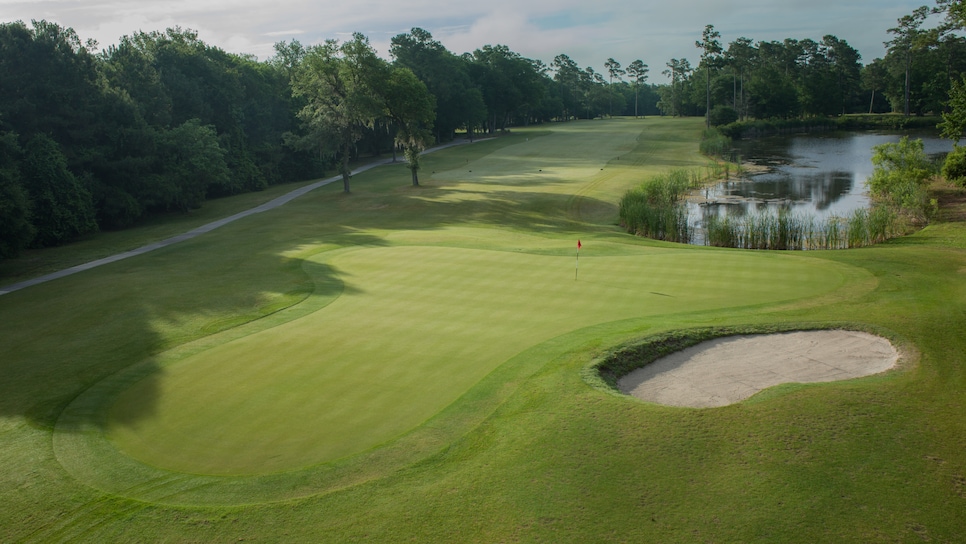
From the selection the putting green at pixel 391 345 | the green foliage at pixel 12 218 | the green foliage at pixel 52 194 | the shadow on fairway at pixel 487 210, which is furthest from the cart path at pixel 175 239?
the putting green at pixel 391 345

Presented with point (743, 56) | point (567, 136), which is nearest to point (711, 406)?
point (567, 136)

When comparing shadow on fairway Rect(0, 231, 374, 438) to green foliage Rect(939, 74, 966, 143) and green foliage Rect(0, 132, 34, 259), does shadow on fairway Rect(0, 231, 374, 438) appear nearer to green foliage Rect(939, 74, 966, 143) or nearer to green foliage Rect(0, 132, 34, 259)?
green foliage Rect(0, 132, 34, 259)

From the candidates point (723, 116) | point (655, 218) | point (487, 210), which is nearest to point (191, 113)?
point (487, 210)

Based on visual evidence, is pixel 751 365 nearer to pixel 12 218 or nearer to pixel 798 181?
pixel 12 218

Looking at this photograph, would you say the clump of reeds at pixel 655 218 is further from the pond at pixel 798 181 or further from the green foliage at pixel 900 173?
the green foliage at pixel 900 173

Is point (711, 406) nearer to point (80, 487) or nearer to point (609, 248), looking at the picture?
point (80, 487)
